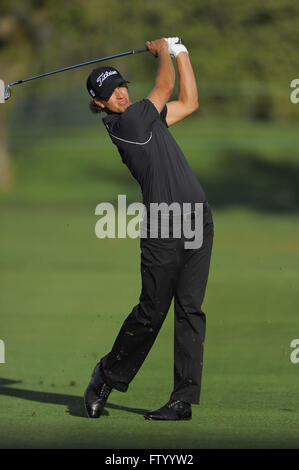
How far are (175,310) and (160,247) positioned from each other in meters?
0.43

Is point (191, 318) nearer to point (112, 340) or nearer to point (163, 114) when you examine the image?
point (163, 114)

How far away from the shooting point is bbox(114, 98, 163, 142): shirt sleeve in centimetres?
651

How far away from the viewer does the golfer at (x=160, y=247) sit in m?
6.55

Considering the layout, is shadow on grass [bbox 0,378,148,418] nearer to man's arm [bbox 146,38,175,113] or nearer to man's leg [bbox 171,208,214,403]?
man's leg [bbox 171,208,214,403]

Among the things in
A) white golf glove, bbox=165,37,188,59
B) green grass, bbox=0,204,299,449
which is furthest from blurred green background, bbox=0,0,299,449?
white golf glove, bbox=165,37,188,59

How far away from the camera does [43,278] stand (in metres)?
15.6

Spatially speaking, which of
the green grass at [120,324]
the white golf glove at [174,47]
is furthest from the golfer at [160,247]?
the green grass at [120,324]

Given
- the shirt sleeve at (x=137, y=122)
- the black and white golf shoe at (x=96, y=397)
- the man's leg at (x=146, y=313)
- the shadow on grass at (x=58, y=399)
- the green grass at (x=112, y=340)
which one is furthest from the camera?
the shadow on grass at (x=58, y=399)

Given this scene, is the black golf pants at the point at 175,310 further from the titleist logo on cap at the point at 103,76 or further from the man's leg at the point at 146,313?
the titleist logo on cap at the point at 103,76

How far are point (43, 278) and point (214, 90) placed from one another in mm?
24915

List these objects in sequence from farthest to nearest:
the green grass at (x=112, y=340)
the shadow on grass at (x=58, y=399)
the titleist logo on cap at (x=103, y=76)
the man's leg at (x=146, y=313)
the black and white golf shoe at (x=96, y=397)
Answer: the shadow on grass at (x=58, y=399) → the black and white golf shoe at (x=96, y=397) → the titleist logo on cap at (x=103, y=76) → the man's leg at (x=146, y=313) → the green grass at (x=112, y=340)

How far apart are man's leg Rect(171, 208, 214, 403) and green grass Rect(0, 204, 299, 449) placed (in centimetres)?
24

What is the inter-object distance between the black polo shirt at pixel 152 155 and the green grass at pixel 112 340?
142 cm
